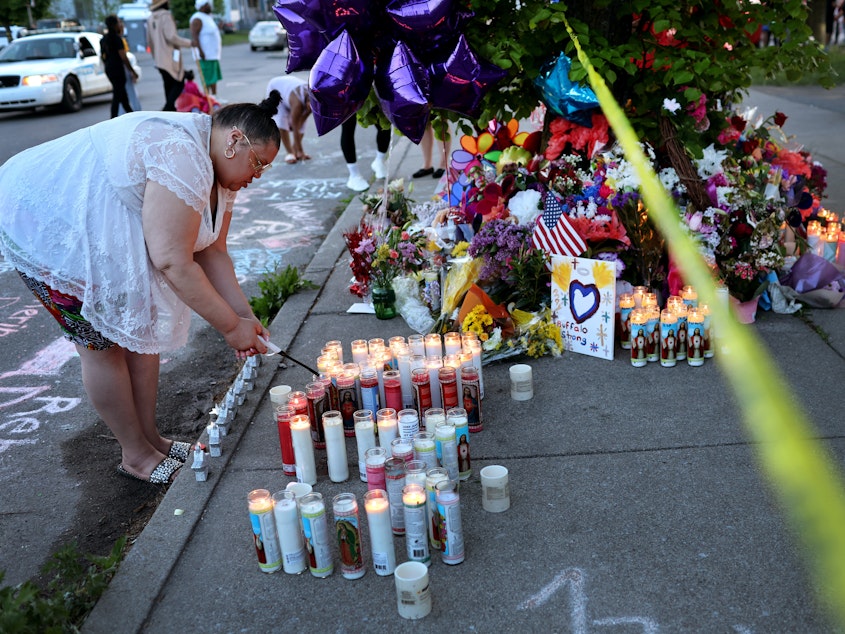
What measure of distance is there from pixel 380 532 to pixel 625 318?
6.72ft

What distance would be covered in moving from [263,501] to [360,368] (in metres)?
1.04

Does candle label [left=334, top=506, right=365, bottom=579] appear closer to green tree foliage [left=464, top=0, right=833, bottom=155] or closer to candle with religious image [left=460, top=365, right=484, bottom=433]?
candle with religious image [left=460, top=365, right=484, bottom=433]

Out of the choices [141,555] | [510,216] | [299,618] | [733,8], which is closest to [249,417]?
[141,555]

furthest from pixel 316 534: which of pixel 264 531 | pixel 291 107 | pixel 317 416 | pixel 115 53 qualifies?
pixel 115 53

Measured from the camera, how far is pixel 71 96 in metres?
15.6

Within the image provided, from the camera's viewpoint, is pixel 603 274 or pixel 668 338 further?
pixel 603 274

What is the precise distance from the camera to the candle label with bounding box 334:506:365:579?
2551 millimetres

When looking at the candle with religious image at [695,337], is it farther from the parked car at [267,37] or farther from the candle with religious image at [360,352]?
the parked car at [267,37]

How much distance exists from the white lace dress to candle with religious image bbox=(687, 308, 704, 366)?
87.7 inches

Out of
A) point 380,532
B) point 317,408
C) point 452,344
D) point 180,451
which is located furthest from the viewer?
point 452,344

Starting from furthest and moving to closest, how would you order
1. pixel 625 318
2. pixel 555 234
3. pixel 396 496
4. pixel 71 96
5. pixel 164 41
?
pixel 71 96
pixel 164 41
pixel 555 234
pixel 625 318
pixel 396 496

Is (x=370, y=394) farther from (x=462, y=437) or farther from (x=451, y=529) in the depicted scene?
(x=451, y=529)

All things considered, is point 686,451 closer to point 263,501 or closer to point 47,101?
point 263,501

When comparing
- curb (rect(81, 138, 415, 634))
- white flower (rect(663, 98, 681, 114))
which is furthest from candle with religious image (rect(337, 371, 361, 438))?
white flower (rect(663, 98, 681, 114))
